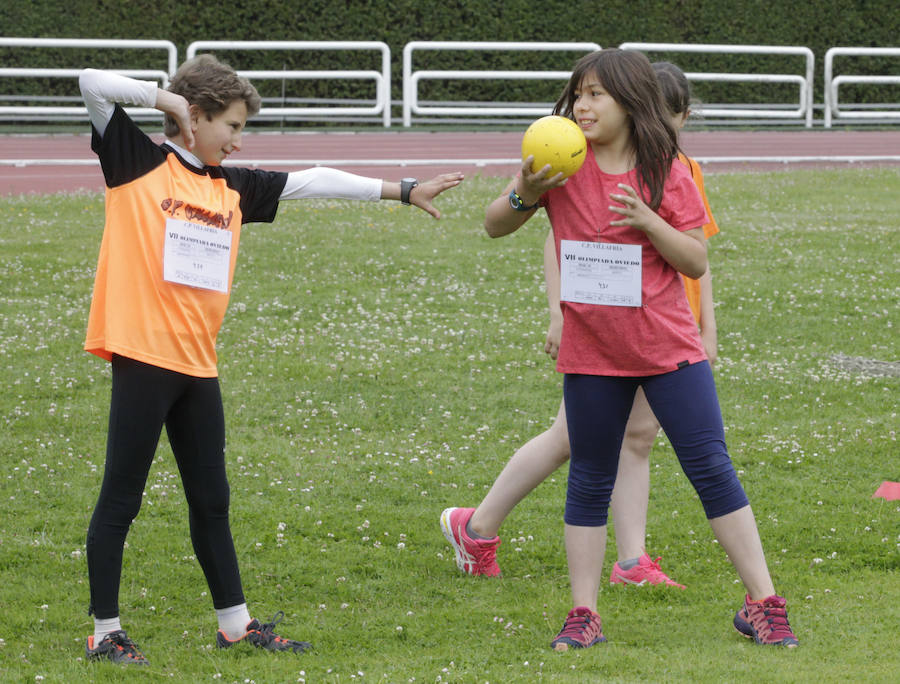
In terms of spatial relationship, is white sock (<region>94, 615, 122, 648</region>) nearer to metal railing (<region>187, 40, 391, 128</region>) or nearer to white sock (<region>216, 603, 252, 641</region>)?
white sock (<region>216, 603, 252, 641</region>)

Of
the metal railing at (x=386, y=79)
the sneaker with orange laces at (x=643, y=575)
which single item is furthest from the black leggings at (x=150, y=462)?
the metal railing at (x=386, y=79)

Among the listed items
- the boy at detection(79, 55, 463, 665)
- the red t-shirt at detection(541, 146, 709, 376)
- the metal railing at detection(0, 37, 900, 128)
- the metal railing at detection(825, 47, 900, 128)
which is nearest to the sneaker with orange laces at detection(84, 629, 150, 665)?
the boy at detection(79, 55, 463, 665)

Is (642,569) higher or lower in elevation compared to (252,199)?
lower

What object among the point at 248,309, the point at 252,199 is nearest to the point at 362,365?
the point at 248,309

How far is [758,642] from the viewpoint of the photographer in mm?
4176

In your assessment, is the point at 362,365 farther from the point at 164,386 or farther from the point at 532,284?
the point at 164,386

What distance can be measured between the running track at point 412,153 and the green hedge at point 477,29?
2.83 metres

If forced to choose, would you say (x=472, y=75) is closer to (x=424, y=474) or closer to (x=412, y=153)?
(x=412, y=153)

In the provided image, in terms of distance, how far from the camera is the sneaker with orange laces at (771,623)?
4137 millimetres

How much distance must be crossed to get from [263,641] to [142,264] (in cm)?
134

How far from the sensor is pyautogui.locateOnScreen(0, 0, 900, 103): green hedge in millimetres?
22547

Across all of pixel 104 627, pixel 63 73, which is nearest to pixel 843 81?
pixel 63 73

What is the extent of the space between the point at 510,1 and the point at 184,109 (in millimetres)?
21326

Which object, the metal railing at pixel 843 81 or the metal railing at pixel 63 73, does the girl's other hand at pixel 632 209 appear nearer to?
the metal railing at pixel 63 73
